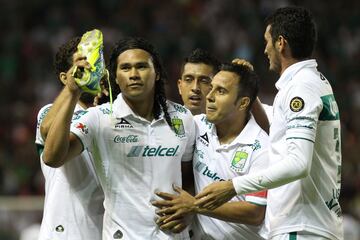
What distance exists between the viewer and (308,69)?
225 inches

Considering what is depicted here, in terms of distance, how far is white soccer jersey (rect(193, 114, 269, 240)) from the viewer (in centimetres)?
593

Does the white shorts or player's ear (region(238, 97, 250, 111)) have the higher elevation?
player's ear (region(238, 97, 250, 111))

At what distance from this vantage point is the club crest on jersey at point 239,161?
5945 millimetres

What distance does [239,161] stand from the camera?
597 centimetres

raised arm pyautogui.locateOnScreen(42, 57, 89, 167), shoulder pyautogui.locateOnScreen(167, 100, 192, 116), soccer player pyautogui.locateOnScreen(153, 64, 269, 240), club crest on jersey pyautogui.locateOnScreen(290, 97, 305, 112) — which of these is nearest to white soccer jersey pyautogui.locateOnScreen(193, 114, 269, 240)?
soccer player pyautogui.locateOnScreen(153, 64, 269, 240)

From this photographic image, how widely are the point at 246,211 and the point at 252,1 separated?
1154cm

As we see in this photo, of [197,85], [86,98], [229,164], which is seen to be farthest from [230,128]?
[86,98]

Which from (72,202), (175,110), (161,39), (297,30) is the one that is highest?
(161,39)

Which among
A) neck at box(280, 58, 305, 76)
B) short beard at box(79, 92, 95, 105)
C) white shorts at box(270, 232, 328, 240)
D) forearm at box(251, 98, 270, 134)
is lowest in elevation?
white shorts at box(270, 232, 328, 240)

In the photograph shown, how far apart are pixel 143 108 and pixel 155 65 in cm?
33

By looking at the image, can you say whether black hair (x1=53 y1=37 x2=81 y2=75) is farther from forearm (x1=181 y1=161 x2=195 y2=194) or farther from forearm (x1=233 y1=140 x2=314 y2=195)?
forearm (x1=233 y1=140 x2=314 y2=195)

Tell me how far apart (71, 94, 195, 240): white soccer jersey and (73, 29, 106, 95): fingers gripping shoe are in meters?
0.37

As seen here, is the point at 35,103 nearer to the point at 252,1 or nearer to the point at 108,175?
the point at 252,1

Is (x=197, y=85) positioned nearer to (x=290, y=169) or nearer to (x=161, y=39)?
(x=290, y=169)
